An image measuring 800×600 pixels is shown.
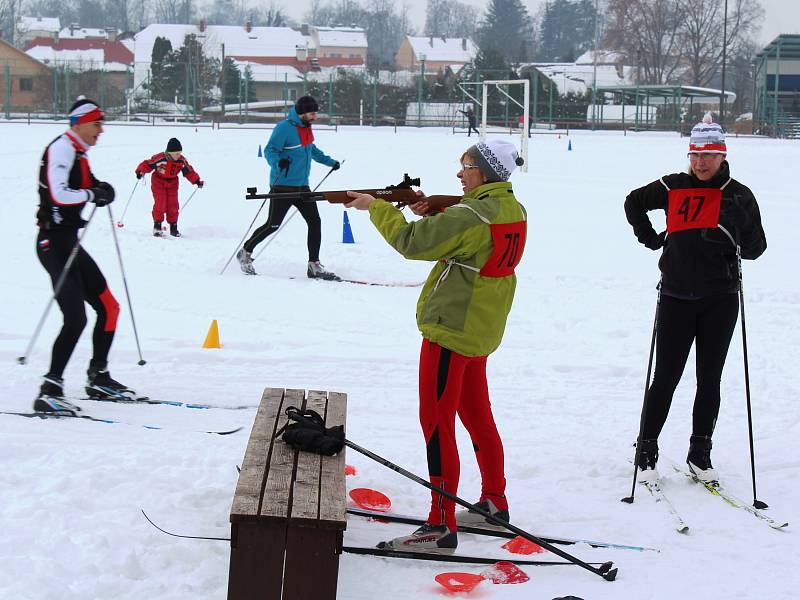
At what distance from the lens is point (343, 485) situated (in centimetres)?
396

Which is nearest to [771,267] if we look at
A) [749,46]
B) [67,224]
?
[67,224]

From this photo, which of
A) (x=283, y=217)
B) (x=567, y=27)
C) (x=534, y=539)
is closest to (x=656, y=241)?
(x=534, y=539)

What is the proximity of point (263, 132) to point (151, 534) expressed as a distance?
33336 millimetres

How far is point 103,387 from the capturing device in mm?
6406

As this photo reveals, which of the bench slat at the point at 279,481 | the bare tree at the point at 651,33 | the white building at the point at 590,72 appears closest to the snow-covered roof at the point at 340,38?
the white building at the point at 590,72

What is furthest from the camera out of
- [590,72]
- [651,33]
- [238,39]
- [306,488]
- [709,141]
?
[238,39]

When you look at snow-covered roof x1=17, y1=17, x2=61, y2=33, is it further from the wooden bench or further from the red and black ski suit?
the wooden bench

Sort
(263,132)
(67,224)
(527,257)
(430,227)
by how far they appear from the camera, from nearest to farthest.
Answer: (430,227) < (67,224) < (527,257) < (263,132)

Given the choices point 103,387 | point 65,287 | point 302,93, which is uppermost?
point 302,93

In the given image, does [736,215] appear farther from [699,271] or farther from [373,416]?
[373,416]

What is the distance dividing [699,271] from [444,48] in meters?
91.8

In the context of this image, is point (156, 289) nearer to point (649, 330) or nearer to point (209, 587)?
point (649, 330)

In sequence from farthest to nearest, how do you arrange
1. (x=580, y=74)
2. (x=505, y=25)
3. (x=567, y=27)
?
(x=567, y=27), (x=505, y=25), (x=580, y=74)

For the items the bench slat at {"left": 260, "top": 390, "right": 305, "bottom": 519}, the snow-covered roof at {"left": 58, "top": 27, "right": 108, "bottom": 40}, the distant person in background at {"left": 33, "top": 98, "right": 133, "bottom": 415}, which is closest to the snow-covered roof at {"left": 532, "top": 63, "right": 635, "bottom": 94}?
the snow-covered roof at {"left": 58, "top": 27, "right": 108, "bottom": 40}
